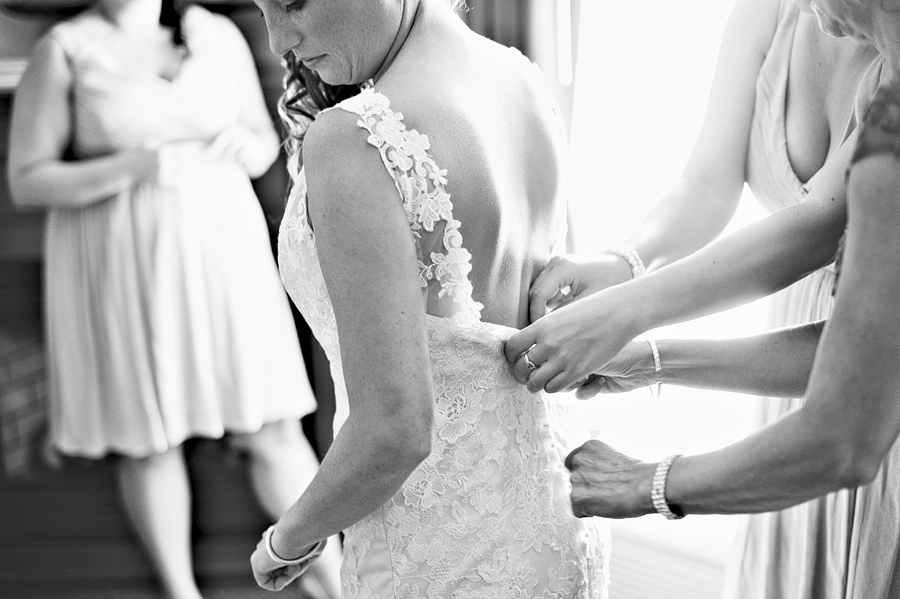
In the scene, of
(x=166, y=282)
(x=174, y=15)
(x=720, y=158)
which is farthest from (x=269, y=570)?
(x=174, y=15)

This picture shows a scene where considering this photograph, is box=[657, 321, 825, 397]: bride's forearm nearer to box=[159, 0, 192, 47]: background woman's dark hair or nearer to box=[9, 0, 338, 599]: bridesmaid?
box=[9, 0, 338, 599]: bridesmaid

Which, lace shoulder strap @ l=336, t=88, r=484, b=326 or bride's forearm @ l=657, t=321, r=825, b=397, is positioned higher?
lace shoulder strap @ l=336, t=88, r=484, b=326

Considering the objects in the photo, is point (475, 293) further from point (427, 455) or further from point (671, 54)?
point (671, 54)

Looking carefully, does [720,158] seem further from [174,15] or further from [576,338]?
[174,15]

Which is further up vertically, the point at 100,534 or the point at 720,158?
the point at 720,158

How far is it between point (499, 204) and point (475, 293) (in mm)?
136

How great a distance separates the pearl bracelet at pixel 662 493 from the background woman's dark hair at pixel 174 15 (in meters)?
1.70

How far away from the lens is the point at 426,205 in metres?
1.13

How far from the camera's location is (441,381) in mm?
1256

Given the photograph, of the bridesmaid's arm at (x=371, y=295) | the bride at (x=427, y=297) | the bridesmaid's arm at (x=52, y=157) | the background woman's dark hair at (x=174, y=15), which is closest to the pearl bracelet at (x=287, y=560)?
the bride at (x=427, y=297)

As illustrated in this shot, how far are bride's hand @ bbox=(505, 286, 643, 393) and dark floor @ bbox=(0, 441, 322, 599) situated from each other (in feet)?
4.48

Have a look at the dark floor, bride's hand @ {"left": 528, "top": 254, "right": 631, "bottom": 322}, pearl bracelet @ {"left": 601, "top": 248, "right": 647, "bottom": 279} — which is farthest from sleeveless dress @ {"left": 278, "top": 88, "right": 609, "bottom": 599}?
the dark floor

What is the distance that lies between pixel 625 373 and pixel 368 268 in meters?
0.52

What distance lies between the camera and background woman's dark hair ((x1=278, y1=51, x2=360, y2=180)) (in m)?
1.68
